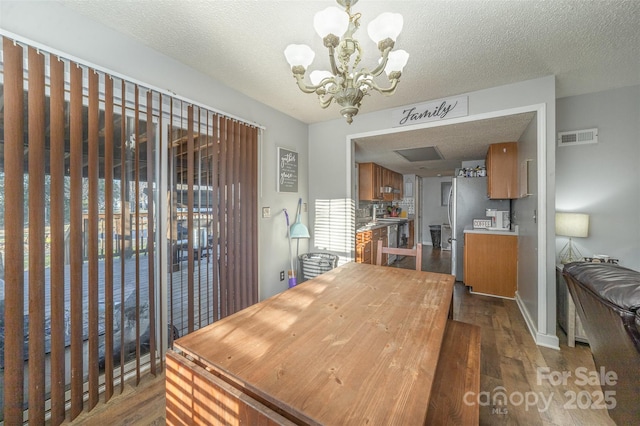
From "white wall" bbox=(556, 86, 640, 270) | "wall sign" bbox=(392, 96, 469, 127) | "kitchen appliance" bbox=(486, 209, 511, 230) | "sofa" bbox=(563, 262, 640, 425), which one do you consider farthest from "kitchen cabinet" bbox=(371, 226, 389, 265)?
"sofa" bbox=(563, 262, 640, 425)

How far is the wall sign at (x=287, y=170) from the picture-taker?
3.15 metres

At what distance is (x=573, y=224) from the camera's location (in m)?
2.54

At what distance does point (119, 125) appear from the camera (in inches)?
69.2

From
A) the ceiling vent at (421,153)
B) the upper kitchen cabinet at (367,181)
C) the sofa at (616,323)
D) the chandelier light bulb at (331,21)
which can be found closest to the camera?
the sofa at (616,323)

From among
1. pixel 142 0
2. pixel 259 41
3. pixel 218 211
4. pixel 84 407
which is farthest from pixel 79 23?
pixel 84 407

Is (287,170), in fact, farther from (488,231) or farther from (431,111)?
(488,231)

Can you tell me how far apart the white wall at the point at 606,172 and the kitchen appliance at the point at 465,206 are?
1143 millimetres

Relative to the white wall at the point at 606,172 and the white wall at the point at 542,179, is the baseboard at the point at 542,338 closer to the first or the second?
the white wall at the point at 542,179

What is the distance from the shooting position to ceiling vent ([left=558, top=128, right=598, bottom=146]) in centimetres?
266

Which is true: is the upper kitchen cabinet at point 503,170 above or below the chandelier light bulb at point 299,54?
below

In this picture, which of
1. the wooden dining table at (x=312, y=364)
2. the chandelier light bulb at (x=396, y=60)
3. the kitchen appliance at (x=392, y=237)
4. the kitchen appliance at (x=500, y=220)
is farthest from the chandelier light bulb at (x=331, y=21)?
the kitchen appliance at (x=392, y=237)

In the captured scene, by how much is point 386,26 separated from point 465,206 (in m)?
3.62

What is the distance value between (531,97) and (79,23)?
3522 mm

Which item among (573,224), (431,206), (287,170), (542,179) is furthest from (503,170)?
(431,206)
